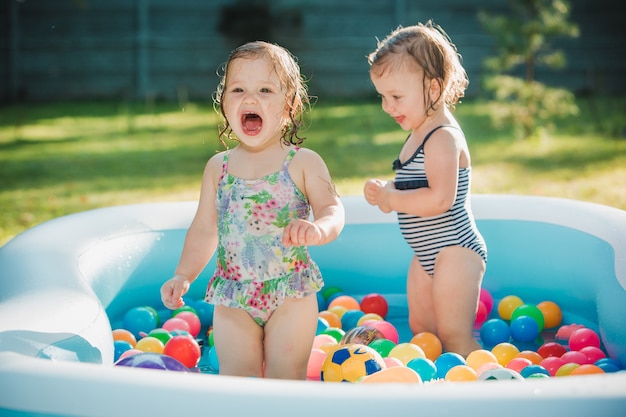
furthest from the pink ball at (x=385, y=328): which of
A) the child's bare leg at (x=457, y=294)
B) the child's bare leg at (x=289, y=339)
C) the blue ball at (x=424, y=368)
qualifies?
the child's bare leg at (x=289, y=339)

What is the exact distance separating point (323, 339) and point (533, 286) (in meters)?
0.98

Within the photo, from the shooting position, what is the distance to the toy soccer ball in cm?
232

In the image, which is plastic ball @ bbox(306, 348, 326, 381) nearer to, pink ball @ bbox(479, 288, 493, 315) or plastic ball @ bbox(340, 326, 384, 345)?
plastic ball @ bbox(340, 326, 384, 345)

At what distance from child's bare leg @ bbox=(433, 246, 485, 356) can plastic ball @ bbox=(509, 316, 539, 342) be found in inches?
11.5

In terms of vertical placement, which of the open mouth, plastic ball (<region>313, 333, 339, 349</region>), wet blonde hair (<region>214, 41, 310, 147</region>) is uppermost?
wet blonde hair (<region>214, 41, 310, 147</region>)

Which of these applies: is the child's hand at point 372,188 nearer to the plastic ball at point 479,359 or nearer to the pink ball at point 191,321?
the plastic ball at point 479,359

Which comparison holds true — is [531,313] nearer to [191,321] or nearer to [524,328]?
[524,328]

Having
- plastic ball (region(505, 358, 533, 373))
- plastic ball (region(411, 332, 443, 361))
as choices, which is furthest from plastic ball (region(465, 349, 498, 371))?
plastic ball (region(411, 332, 443, 361))

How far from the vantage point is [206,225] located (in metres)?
2.43

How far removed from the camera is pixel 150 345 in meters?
2.67

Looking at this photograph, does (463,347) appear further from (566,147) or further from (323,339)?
(566,147)

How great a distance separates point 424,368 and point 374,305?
82cm

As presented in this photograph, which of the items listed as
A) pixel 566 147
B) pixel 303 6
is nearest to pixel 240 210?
pixel 566 147

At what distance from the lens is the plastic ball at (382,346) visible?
257 centimetres
